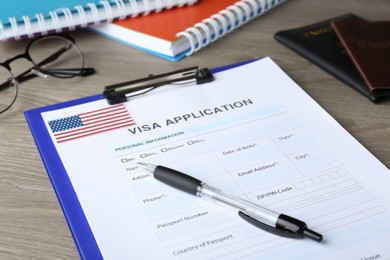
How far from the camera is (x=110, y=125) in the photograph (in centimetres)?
83

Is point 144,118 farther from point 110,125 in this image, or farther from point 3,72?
point 3,72

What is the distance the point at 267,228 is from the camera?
0.66 meters

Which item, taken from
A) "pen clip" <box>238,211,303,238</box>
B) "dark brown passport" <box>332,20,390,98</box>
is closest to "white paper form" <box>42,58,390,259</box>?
"pen clip" <box>238,211,303,238</box>

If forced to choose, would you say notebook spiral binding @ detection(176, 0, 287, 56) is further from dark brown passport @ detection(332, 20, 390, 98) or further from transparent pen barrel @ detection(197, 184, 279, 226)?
transparent pen barrel @ detection(197, 184, 279, 226)

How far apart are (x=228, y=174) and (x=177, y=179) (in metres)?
0.07

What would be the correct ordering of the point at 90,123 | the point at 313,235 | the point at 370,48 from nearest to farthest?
the point at 313,235 → the point at 90,123 → the point at 370,48

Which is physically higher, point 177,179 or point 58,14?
point 58,14

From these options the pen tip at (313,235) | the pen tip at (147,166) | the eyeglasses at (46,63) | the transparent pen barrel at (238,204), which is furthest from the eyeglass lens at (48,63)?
the pen tip at (313,235)

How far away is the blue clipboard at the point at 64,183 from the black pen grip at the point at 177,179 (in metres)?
0.11

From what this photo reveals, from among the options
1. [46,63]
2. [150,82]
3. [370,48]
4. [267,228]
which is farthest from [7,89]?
[370,48]

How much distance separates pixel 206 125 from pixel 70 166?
20cm

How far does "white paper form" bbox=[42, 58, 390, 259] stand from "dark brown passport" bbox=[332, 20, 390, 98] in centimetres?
11

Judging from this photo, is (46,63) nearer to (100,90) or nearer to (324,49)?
(100,90)

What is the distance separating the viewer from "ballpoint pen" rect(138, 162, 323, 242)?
65 cm
